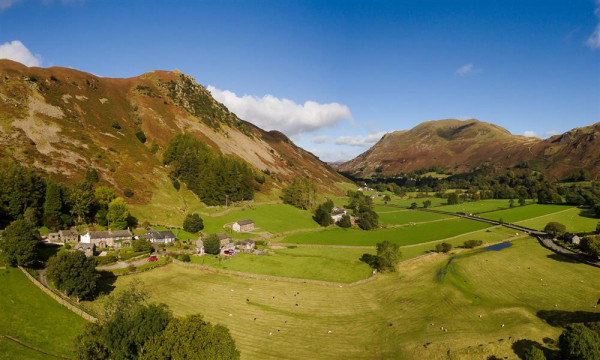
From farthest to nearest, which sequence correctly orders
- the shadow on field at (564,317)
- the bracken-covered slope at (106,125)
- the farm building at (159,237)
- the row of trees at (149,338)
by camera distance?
the bracken-covered slope at (106,125), the farm building at (159,237), the shadow on field at (564,317), the row of trees at (149,338)

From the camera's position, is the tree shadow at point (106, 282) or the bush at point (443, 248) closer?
the tree shadow at point (106, 282)

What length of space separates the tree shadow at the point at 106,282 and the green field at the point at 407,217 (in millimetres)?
94816

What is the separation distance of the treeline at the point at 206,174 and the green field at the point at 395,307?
155 feet

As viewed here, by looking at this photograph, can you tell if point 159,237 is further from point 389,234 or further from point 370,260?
point 389,234

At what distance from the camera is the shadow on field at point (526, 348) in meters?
36.5

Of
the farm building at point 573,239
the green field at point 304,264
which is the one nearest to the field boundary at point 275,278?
the green field at point 304,264

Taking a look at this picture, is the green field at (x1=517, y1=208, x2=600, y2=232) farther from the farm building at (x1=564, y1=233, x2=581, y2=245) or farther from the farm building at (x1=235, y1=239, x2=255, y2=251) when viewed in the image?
the farm building at (x1=235, y1=239, x2=255, y2=251)

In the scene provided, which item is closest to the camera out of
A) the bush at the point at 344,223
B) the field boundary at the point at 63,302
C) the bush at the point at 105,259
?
the field boundary at the point at 63,302

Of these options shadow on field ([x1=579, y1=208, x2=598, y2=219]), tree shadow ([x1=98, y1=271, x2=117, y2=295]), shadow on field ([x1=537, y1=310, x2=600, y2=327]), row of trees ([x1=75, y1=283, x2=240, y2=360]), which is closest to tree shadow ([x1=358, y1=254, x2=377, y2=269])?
shadow on field ([x1=537, y1=310, x2=600, y2=327])

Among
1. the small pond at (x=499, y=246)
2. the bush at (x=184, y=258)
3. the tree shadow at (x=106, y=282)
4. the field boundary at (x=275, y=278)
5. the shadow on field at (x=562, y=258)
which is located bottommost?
the shadow on field at (x=562, y=258)

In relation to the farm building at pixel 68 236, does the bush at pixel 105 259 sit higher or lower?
lower

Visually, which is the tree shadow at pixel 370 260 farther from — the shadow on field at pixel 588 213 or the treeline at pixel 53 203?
the shadow on field at pixel 588 213

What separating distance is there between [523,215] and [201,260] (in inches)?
5246

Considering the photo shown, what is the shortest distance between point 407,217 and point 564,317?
92785 millimetres
